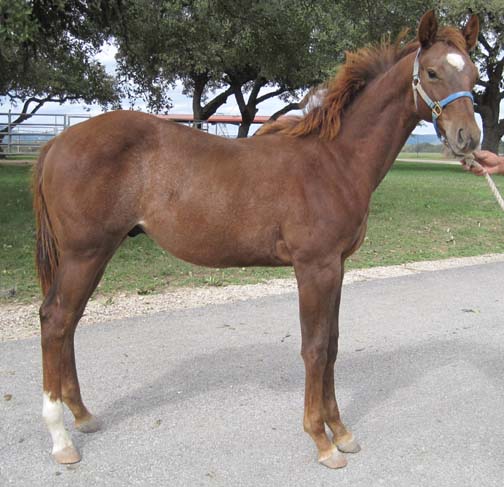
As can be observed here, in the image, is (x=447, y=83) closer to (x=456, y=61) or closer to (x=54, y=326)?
(x=456, y=61)

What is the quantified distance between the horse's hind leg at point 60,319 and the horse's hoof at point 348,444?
1.48m

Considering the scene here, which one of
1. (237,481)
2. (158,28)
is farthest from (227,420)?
(158,28)

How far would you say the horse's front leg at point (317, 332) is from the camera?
2900mm

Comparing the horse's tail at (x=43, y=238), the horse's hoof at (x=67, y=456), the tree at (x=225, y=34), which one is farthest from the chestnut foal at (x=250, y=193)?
the tree at (x=225, y=34)

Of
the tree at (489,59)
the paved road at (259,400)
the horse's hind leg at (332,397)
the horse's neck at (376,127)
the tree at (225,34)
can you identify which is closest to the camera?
the paved road at (259,400)

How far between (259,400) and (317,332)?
3.03 ft

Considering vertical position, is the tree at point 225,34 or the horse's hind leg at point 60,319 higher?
the tree at point 225,34

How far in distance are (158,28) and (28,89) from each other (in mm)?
23686

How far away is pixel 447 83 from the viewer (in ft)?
9.02

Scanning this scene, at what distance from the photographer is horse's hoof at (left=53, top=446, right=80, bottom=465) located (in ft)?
9.41

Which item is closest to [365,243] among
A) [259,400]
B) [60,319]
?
[259,400]

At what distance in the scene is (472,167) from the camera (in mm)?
3145

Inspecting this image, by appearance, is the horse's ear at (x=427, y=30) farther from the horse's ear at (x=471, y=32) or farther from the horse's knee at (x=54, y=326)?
the horse's knee at (x=54, y=326)

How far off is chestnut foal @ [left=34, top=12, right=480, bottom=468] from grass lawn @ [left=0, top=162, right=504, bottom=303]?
3025 mm
